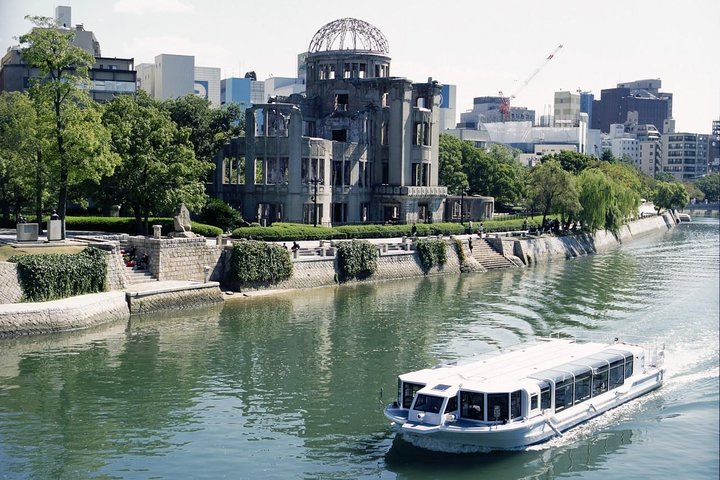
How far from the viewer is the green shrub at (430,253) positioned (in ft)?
254

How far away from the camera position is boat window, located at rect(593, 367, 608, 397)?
36744 mm

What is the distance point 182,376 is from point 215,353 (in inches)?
184

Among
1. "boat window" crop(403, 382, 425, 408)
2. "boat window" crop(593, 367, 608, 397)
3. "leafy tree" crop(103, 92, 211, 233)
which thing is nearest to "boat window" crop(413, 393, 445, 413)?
"boat window" crop(403, 382, 425, 408)

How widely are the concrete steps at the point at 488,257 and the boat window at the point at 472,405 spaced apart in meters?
50.0

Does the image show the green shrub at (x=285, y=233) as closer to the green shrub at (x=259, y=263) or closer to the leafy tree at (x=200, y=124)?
the green shrub at (x=259, y=263)

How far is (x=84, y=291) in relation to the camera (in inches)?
2167

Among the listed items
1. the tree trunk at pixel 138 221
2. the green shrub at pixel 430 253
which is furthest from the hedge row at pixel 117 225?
the green shrub at pixel 430 253

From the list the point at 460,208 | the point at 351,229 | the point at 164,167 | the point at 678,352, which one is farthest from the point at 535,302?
the point at 460,208

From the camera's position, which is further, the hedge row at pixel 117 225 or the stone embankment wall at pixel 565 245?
the stone embankment wall at pixel 565 245

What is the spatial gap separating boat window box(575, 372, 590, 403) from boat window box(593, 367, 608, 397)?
1.71 feet

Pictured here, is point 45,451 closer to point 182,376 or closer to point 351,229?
point 182,376

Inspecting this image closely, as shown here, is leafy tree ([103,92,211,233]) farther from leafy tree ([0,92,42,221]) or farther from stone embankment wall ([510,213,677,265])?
stone embankment wall ([510,213,677,265])

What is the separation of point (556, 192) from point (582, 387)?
6322 cm

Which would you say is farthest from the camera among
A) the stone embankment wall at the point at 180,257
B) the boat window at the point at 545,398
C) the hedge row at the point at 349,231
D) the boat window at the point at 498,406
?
the hedge row at the point at 349,231
